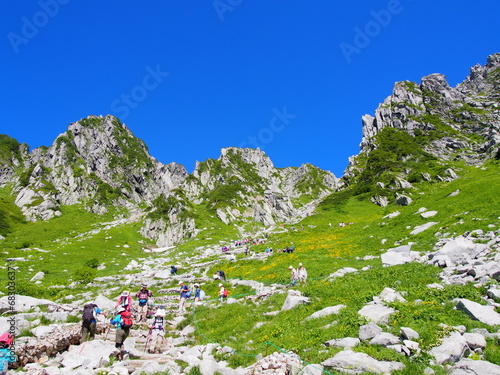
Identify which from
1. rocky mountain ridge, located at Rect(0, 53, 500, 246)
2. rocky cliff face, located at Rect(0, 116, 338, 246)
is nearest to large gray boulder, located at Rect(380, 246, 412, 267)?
rocky mountain ridge, located at Rect(0, 53, 500, 246)

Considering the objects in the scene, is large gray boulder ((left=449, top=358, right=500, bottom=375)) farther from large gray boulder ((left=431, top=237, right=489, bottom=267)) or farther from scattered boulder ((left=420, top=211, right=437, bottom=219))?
scattered boulder ((left=420, top=211, right=437, bottom=219))

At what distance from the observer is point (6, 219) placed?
313 ft

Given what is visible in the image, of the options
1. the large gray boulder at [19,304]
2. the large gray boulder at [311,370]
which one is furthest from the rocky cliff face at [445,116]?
the large gray boulder at [19,304]

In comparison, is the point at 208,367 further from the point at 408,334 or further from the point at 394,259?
the point at 394,259

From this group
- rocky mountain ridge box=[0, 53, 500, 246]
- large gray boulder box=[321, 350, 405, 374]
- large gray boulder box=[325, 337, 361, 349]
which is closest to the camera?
large gray boulder box=[321, 350, 405, 374]

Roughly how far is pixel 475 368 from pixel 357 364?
2.91m

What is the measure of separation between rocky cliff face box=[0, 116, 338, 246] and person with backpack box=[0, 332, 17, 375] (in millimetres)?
70781

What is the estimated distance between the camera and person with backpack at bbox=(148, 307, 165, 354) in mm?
14274

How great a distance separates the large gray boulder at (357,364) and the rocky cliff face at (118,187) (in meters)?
75.4

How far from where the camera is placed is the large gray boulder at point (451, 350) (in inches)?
330

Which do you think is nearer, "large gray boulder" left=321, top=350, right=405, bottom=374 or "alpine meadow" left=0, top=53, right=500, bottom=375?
"large gray boulder" left=321, top=350, right=405, bottom=374

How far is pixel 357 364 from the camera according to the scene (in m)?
8.79

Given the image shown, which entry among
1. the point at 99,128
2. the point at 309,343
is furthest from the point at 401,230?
the point at 99,128

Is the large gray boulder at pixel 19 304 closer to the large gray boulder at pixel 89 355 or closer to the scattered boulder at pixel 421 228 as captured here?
the large gray boulder at pixel 89 355
